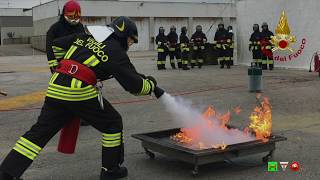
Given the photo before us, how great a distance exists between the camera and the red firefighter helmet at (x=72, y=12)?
693 cm

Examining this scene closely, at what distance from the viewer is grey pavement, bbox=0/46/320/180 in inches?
214

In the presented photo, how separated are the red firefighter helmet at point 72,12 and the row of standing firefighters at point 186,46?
41.9 ft

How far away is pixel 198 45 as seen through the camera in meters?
20.6

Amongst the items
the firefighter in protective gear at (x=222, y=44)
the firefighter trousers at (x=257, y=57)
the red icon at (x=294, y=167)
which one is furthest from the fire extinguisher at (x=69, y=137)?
the firefighter in protective gear at (x=222, y=44)

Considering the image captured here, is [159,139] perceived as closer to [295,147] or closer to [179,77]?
[295,147]

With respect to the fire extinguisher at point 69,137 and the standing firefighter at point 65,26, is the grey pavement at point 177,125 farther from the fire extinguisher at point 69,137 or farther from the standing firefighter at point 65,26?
the standing firefighter at point 65,26

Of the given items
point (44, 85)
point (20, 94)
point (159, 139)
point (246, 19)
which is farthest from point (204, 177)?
point (246, 19)

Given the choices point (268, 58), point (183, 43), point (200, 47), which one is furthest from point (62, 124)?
point (200, 47)

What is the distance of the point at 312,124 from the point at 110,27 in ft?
15.0

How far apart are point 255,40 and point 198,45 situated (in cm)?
253

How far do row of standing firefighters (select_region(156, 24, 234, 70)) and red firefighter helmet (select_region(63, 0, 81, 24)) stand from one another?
1277cm

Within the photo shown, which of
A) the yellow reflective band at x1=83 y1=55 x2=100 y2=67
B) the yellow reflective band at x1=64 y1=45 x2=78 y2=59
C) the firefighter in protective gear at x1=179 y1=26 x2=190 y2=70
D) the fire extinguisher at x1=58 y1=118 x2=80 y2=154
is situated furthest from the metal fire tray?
the firefighter in protective gear at x1=179 y1=26 x2=190 y2=70

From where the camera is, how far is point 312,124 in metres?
8.14

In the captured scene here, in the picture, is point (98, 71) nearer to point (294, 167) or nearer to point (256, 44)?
point (294, 167)
